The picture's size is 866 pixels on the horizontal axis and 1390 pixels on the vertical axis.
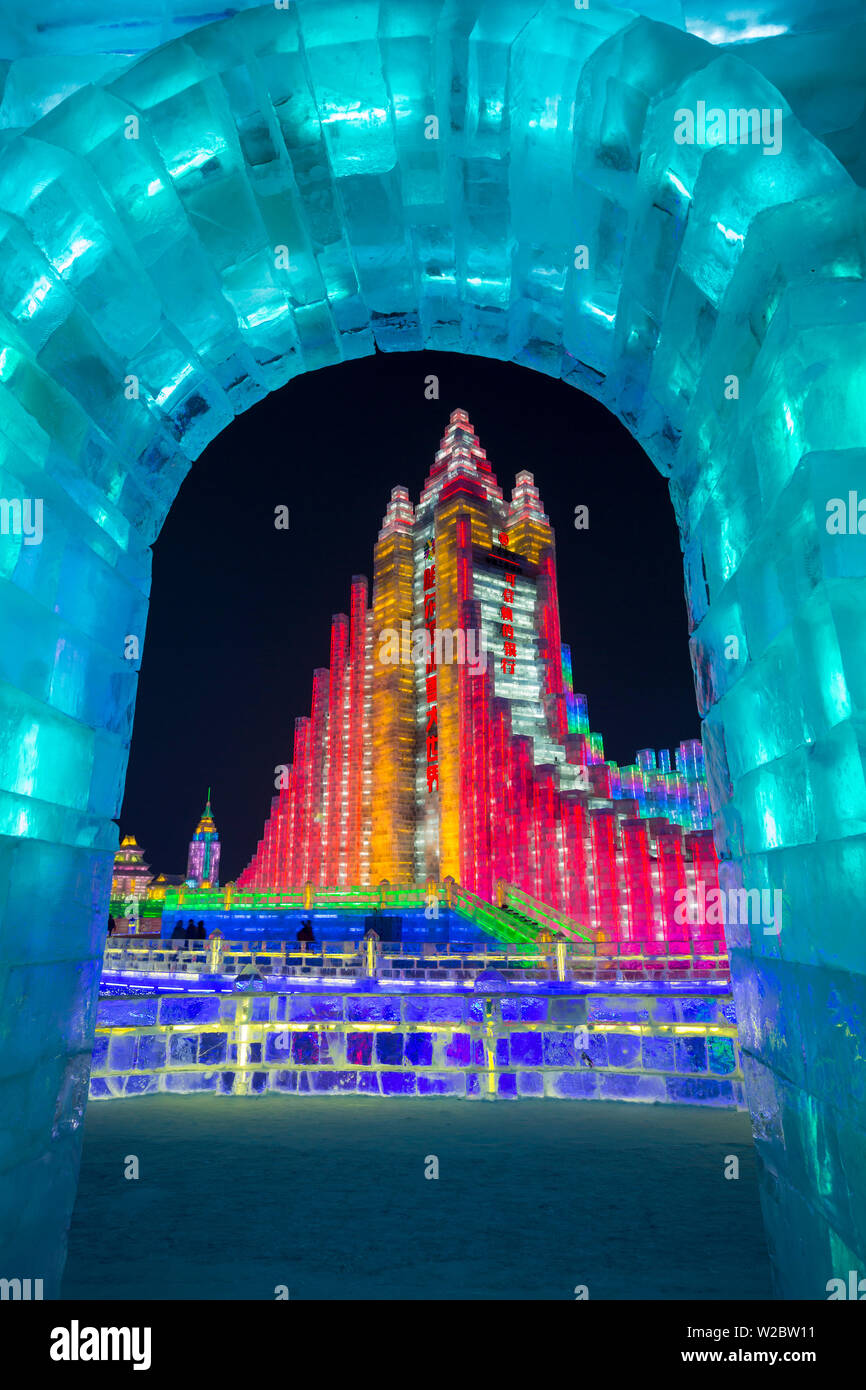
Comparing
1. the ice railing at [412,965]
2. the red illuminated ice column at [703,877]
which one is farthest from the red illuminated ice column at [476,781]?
the ice railing at [412,965]

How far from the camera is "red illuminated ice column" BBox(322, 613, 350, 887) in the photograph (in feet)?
217

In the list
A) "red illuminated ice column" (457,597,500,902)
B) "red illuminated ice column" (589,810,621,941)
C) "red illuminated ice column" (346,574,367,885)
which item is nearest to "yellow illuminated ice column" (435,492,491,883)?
"red illuminated ice column" (457,597,500,902)

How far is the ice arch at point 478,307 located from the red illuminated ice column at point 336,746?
209ft

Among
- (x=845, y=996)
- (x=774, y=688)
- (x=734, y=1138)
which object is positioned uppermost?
(x=774, y=688)

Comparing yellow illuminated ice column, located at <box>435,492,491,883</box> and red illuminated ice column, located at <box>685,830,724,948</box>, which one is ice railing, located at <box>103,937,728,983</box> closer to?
red illuminated ice column, located at <box>685,830,724,948</box>

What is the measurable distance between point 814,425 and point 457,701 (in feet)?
173

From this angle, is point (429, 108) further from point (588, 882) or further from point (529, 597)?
point (529, 597)

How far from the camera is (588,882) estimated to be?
112ft

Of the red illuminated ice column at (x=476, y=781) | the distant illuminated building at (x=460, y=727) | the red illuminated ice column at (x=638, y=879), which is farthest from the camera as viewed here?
the red illuminated ice column at (x=476, y=781)

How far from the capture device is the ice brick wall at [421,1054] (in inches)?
283

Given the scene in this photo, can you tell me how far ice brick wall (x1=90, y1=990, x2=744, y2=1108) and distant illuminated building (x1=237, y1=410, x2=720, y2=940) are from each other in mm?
28893

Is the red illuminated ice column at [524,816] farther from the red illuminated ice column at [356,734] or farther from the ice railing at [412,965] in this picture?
the red illuminated ice column at [356,734]

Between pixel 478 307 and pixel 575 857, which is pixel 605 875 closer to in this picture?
pixel 575 857

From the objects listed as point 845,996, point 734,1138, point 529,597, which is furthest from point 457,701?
point 845,996
